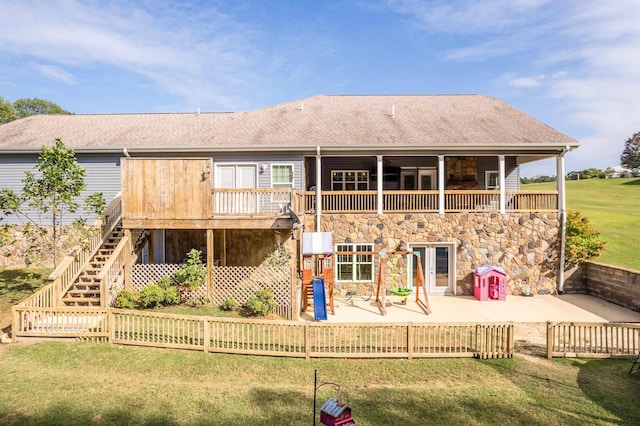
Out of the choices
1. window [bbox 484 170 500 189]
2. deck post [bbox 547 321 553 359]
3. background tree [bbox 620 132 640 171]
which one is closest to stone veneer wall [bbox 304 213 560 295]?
window [bbox 484 170 500 189]

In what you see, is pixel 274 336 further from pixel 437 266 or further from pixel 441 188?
pixel 441 188

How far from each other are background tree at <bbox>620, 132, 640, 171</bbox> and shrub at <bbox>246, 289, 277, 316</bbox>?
7815cm

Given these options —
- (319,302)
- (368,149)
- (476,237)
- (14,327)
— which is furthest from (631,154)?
(14,327)

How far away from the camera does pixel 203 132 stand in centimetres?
1662

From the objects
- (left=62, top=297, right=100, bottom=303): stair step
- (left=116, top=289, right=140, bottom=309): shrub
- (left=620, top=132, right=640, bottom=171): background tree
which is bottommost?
(left=116, top=289, right=140, bottom=309): shrub

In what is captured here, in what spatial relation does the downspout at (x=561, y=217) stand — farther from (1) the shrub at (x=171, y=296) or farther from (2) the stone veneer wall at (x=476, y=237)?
(1) the shrub at (x=171, y=296)

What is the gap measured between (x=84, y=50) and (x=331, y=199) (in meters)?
18.5

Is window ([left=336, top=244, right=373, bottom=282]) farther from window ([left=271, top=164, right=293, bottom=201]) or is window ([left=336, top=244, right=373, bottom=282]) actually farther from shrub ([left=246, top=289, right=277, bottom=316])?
shrub ([left=246, top=289, right=277, bottom=316])

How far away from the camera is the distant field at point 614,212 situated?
18.9 metres

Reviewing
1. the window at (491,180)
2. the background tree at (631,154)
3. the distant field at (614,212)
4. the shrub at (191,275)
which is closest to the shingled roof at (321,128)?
the window at (491,180)

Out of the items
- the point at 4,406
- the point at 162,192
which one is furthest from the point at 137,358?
the point at 162,192

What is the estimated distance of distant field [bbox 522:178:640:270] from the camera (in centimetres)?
1889

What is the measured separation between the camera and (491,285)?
45.6 ft

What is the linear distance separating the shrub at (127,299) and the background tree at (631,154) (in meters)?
81.2
